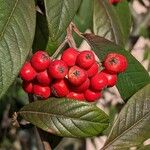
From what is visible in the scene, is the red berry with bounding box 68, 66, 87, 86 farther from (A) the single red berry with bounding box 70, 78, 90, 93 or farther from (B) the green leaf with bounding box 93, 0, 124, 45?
(B) the green leaf with bounding box 93, 0, 124, 45

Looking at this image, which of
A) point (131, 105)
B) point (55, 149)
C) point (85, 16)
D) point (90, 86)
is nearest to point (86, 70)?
point (90, 86)

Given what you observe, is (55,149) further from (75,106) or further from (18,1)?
(18,1)

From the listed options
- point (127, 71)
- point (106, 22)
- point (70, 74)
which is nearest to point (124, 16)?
point (106, 22)

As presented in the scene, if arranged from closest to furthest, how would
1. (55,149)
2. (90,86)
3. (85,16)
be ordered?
1. (90,86)
2. (55,149)
3. (85,16)

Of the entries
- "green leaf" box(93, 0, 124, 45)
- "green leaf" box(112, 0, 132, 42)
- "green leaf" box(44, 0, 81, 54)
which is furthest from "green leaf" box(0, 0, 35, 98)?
"green leaf" box(112, 0, 132, 42)

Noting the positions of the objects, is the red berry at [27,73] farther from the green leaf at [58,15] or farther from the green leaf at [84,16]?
the green leaf at [84,16]

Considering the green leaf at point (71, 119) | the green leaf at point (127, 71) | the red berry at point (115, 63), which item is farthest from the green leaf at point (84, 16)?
the green leaf at point (71, 119)

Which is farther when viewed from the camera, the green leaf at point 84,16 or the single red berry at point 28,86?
the green leaf at point 84,16
